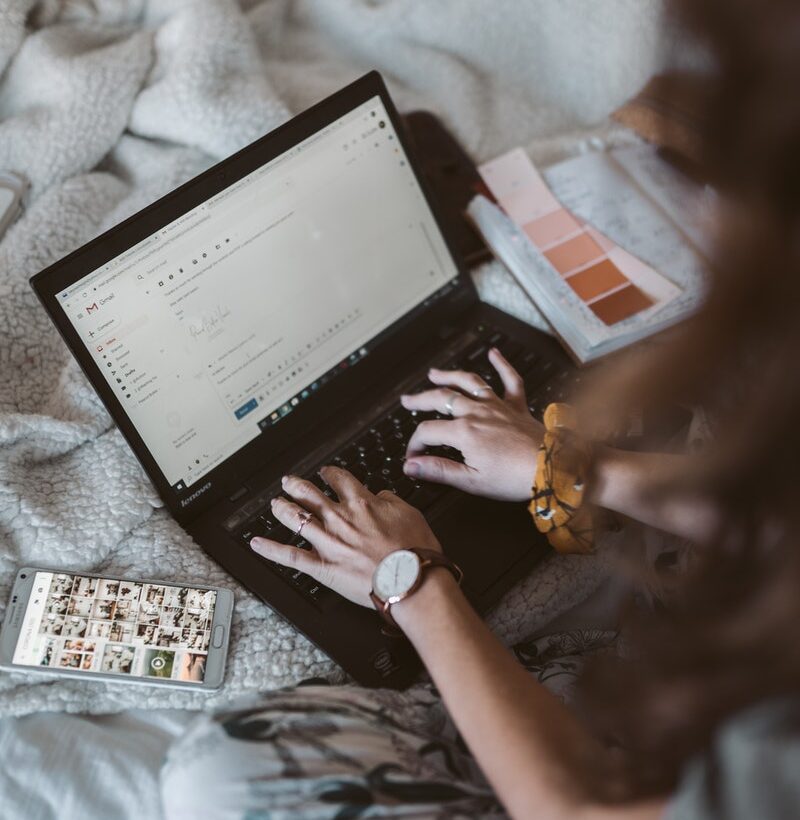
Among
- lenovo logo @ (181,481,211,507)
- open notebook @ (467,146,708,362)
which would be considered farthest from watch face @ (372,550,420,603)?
open notebook @ (467,146,708,362)

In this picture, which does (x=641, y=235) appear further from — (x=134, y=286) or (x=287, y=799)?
(x=287, y=799)

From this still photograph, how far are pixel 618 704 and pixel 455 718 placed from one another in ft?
0.47

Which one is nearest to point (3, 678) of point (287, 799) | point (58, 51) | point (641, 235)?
point (287, 799)

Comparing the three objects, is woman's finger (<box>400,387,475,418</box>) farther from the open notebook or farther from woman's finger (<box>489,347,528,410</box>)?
the open notebook

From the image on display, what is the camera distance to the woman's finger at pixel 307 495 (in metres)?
0.81

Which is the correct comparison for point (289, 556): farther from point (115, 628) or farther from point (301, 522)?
point (115, 628)

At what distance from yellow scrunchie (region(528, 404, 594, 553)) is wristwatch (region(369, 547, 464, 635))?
12 cm

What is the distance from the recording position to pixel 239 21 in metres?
1.09

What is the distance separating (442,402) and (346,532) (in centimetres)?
19

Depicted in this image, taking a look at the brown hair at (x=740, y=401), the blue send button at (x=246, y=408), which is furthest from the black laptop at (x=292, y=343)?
the brown hair at (x=740, y=401)

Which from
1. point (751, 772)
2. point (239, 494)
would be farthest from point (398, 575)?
point (751, 772)

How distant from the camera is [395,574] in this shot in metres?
0.73

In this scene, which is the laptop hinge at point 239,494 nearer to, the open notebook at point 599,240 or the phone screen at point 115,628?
the phone screen at point 115,628

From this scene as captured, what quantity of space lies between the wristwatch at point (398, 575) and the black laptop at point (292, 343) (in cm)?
6
